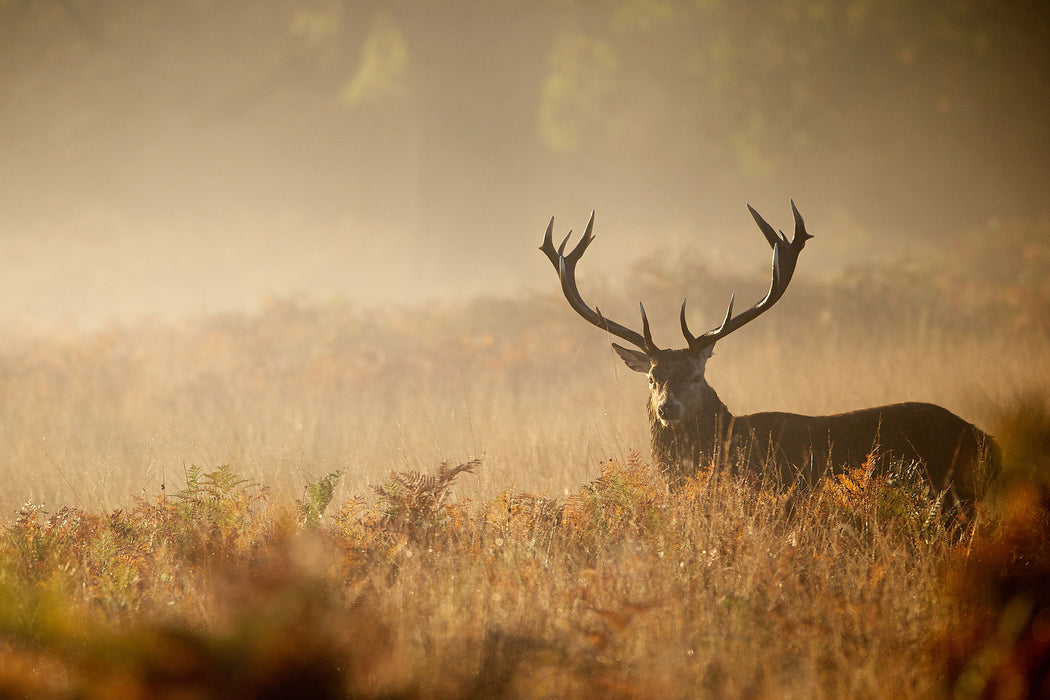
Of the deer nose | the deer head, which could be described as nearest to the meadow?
the deer nose

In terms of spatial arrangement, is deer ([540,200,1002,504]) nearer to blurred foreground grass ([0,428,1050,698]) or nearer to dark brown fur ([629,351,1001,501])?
dark brown fur ([629,351,1001,501])

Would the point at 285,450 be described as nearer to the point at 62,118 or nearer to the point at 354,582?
the point at 354,582

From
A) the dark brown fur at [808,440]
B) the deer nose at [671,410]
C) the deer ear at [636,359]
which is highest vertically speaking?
the deer ear at [636,359]

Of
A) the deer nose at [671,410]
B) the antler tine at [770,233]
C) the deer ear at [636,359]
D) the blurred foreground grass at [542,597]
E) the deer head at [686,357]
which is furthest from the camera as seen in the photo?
the deer ear at [636,359]

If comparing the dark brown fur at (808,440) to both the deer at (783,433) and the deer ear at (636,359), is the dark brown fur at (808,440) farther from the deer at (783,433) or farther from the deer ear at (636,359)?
the deer ear at (636,359)

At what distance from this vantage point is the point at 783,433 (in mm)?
5156

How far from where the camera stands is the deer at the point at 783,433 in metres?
4.89

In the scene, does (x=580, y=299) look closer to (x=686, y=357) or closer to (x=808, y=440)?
(x=686, y=357)

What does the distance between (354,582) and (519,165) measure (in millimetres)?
45551

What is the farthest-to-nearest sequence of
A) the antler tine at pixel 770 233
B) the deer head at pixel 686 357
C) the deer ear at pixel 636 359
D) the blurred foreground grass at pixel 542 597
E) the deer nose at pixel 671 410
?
the deer ear at pixel 636 359
the antler tine at pixel 770 233
the deer head at pixel 686 357
the deer nose at pixel 671 410
the blurred foreground grass at pixel 542 597

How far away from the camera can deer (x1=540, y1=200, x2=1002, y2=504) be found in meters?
4.89

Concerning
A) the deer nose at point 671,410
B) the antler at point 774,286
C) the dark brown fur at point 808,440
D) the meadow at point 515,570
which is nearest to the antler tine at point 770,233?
the antler at point 774,286

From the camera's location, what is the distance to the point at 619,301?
13758 millimetres

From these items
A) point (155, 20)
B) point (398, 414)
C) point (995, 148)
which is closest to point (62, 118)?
point (155, 20)
